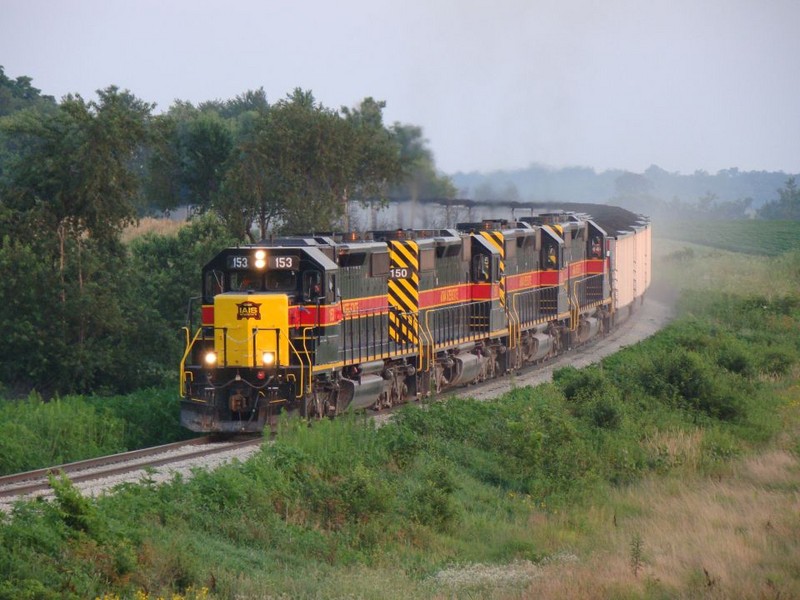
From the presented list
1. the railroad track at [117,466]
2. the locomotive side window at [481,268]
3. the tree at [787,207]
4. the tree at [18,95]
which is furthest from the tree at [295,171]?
the tree at [787,207]

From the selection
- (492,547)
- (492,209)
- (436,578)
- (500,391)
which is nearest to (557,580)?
(436,578)

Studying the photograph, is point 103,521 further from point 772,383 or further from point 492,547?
point 772,383

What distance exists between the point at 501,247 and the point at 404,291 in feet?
17.0

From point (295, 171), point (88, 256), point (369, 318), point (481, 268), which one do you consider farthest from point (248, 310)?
point (295, 171)

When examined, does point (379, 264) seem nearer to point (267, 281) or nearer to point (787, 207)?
point (267, 281)

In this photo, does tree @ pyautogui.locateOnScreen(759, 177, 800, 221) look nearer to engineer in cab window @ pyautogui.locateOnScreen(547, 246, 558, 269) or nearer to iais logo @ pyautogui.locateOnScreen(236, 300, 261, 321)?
engineer in cab window @ pyautogui.locateOnScreen(547, 246, 558, 269)

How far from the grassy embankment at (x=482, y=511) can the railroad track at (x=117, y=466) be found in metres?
1.25

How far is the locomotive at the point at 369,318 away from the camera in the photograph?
56.7 feet

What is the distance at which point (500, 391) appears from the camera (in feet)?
76.2

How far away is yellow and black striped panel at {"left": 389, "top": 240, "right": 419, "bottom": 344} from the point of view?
830 inches

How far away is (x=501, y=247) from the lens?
26.0 metres

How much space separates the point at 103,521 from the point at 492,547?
4487mm

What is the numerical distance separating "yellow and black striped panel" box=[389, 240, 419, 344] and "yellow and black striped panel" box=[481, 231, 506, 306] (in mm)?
4166

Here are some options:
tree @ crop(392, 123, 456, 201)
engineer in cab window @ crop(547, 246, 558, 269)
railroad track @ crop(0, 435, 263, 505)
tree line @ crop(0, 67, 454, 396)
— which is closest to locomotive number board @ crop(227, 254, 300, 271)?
railroad track @ crop(0, 435, 263, 505)
